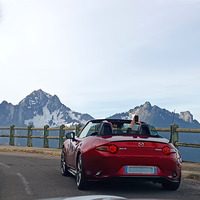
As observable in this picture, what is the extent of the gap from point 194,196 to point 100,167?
1706mm

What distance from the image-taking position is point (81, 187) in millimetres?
7168

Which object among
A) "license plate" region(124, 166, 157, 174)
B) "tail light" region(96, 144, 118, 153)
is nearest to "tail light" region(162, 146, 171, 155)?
"license plate" region(124, 166, 157, 174)

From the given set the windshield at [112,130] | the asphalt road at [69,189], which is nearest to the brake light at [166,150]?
the windshield at [112,130]

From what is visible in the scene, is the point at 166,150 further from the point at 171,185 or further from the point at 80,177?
the point at 80,177

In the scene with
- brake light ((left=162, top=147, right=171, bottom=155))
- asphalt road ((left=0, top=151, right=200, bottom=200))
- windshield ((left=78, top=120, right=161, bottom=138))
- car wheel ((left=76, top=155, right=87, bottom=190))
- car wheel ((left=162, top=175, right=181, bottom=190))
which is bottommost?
asphalt road ((left=0, top=151, right=200, bottom=200))

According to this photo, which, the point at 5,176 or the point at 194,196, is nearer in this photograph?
the point at 194,196

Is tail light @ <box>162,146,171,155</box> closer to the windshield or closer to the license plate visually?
the license plate

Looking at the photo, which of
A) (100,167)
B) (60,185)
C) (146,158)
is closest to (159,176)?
(146,158)

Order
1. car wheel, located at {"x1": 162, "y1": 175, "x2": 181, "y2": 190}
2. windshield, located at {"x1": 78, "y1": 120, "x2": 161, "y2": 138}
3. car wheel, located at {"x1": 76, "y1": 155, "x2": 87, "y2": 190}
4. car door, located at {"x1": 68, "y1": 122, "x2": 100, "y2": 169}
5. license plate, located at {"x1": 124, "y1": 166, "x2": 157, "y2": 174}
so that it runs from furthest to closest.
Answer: car door, located at {"x1": 68, "y1": 122, "x2": 100, "y2": 169}, windshield, located at {"x1": 78, "y1": 120, "x2": 161, "y2": 138}, car wheel, located at {"x1": 162, "y1": 175, "x2": 181, "y2": 190}, car wheel, located at {"x1": 76, "y1": 155, "x2": 87, "y2": 190}, license plate, located at {"x1": 124, "y1": 166, "x2": 157, "y2": 174}

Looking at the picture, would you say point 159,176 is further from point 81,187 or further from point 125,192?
point 81,187

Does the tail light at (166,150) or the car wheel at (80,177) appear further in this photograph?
the car wheel at (80,177)

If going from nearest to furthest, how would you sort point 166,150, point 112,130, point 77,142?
1. point 166,150
2. point 112,130
3. point 77,142

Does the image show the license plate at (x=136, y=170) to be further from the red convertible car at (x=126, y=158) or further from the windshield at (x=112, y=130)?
the windshield at (x=112, y=130)

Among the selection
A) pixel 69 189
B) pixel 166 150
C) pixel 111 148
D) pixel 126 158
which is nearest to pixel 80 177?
pixel 69 189
